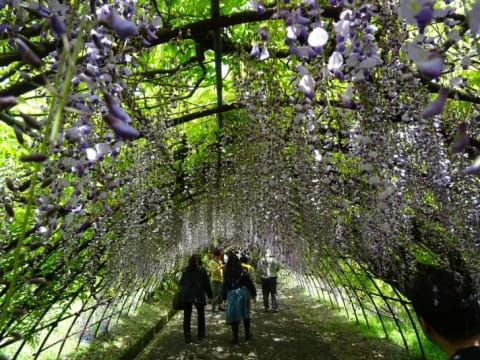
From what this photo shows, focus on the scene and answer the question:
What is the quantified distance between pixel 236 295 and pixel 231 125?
344 centimetres

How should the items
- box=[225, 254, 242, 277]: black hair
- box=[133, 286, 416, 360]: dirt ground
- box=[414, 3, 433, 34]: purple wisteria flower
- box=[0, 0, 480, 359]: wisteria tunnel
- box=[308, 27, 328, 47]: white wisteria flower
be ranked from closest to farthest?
box=[414, 3, 433, 34]: purple wisteria flower → box=[308, 27, 328, 47]: white wisteria flower → box=[0, 0, 480, 359]: wisteria tunnel → box=[133, 286, 416, 360]: dirt ground → box=[225, 254, 242, 277]: black hair

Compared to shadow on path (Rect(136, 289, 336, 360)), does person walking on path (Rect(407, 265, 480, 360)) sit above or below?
above

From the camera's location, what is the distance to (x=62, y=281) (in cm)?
451

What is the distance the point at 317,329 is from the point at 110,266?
5.06 meters

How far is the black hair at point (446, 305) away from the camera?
5.22 ft

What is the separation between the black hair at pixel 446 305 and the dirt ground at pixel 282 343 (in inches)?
192

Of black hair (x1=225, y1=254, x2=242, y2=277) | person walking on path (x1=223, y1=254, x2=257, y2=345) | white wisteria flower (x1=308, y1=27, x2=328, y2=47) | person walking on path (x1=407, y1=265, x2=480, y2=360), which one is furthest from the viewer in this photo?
black hair (x1=225, y1=254, x2=242, y2=277)

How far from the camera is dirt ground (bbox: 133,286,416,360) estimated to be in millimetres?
6629

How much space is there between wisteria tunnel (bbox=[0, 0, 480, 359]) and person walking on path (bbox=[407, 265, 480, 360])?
16.3 inches

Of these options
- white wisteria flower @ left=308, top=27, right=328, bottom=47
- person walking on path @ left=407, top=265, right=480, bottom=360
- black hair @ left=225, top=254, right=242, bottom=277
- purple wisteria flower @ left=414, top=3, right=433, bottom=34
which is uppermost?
black hair @ left=225, top=254, right=242, bottom=277

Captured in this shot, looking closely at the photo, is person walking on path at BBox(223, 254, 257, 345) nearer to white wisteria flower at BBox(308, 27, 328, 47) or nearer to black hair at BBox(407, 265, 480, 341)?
black hair at BBox(407, 265, 480, 341)

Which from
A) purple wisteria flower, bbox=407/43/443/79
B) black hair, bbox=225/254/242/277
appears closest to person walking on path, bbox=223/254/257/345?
black hair, bbox=225/254/242/277

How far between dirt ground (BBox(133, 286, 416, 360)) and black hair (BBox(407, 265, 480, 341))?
4.88 meters

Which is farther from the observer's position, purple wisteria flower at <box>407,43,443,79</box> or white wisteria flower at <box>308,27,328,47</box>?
white wisteria flower at <box>308,27,328,47</box>
